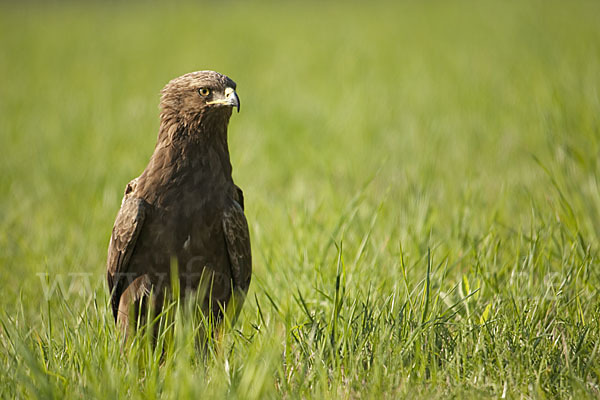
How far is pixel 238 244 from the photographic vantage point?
313 centimetres

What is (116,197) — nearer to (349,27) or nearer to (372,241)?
(372,241)

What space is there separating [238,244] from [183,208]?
1.17ft

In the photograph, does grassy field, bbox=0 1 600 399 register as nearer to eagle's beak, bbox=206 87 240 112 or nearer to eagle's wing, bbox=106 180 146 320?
eagle's wing, bbox=106 180 146 320

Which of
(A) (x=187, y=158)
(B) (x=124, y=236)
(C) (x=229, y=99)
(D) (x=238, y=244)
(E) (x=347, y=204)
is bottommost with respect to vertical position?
(E) (x=347, y=204)

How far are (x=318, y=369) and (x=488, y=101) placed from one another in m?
6.30

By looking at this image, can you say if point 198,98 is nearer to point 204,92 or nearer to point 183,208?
point 204,92

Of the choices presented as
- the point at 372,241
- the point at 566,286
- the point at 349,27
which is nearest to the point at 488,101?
the point at 372,241

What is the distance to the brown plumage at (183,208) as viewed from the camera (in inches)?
118

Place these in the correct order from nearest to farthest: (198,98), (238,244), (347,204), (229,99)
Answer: (229,99), (198,98), (238,244), (347,204)

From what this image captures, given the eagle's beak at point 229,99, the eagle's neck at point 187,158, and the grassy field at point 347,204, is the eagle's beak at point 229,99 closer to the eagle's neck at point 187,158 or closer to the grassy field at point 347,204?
the eagle's neck at point 187,158

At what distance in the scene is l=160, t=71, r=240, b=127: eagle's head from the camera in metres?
2.97

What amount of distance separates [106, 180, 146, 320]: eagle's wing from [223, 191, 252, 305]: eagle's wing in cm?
44

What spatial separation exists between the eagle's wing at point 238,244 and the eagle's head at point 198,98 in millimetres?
483

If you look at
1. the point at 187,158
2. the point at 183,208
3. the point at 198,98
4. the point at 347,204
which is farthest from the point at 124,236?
the point at 347,204
